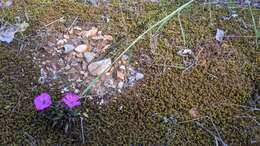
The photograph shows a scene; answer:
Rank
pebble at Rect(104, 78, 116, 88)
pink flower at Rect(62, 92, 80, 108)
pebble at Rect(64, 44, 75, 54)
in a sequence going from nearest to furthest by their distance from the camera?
pink flower at Rect(62, 92, 80, 108) < pebble at Rect(104, 78, 116, 88) < pebble at Rect(64, 44, 75, 54)

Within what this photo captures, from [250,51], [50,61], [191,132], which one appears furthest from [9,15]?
[250,51]

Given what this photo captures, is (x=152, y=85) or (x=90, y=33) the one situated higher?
(x=90, y=33)

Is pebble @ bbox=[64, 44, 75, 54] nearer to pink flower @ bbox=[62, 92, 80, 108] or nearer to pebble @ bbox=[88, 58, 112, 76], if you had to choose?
pebble @ bbox=[88, 58, 112, 76]

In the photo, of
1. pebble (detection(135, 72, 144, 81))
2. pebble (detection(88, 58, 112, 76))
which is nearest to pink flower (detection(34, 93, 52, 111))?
pebble (detection(88, 58, 112, 76))

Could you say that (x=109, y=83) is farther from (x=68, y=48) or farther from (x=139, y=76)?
(x=68, y=48)

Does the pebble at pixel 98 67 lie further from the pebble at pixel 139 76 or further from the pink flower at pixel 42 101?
the pink flower at pixel 42 101

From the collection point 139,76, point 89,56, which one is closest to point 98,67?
point 89,56
